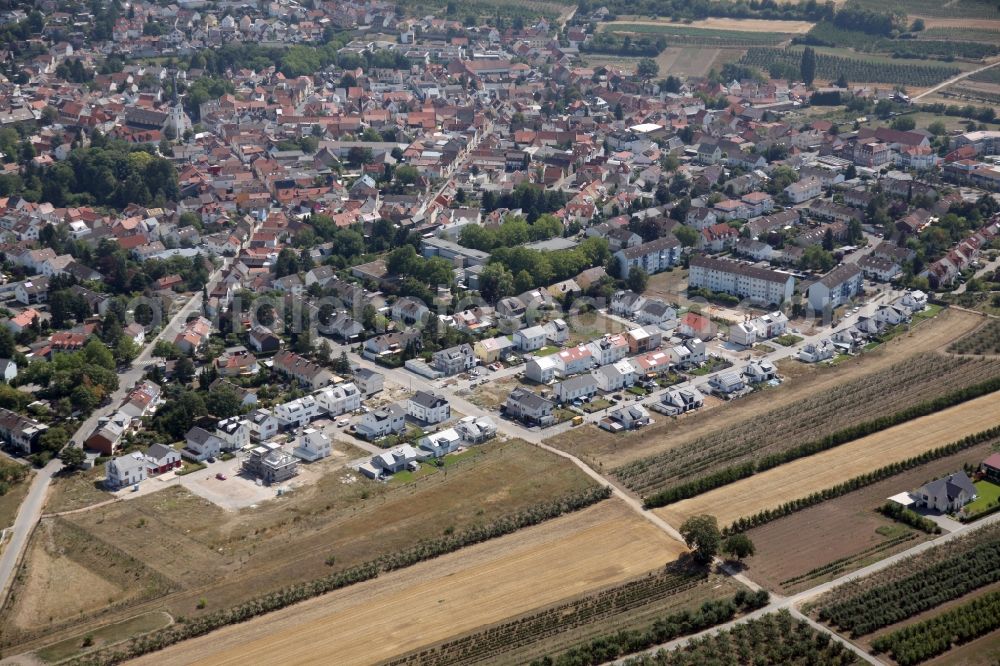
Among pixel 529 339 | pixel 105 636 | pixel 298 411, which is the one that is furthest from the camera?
pixel 529 339

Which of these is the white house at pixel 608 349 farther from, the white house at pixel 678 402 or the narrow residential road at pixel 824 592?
the narrow residential road at pixel 824 592

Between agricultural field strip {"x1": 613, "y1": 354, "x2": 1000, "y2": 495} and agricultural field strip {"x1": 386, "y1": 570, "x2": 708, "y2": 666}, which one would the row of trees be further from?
agricultural field strip {"x1": 386, "y1": 570, "x2": 708, "y2": 666}

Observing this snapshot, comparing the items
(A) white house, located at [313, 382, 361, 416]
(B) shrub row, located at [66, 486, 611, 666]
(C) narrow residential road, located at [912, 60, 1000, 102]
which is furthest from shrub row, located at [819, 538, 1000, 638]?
(C) narrow residential road, located at [912, 60, 1000, 102]

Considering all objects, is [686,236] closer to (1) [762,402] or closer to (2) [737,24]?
(1) [762,402]

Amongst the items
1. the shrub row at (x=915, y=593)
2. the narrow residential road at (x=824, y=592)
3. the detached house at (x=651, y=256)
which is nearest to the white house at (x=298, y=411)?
the narrow residential road at (x=824, y=592)

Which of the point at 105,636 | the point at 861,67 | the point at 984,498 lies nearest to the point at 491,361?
the point at 984,498

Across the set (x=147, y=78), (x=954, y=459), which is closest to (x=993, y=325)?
(x=954, y=459)
